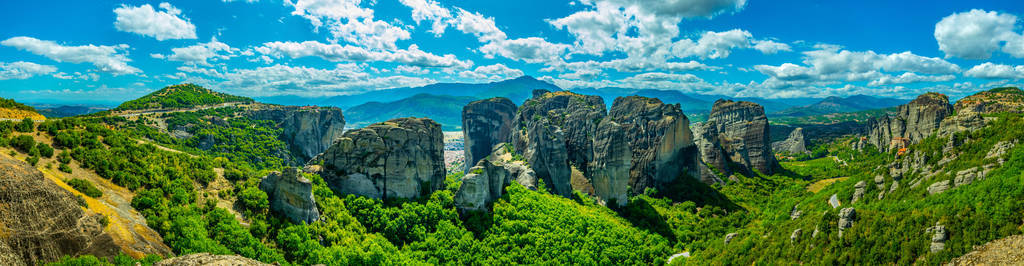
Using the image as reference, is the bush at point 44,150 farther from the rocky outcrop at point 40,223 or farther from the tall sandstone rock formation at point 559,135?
the tall sandstone rock formation at point 559,135

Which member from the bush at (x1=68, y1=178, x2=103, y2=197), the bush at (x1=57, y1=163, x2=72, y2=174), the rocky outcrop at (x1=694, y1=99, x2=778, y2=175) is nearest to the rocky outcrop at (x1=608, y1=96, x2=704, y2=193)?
the rocky outcrop at (x1=694, y1=99, x2=778, y2=175)

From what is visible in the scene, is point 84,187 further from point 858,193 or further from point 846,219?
point 858,193

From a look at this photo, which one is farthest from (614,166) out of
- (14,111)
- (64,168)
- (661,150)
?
(14,111)

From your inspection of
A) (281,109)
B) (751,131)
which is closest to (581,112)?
(751,131)

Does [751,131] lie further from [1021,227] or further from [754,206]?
[1021,227]

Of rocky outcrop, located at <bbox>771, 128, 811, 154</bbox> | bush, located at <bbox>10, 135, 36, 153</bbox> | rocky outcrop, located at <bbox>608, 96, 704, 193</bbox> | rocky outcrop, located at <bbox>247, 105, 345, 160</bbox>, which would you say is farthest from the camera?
rocky outcrop, located at <bbox>771, 128, 811, 154</bbox>

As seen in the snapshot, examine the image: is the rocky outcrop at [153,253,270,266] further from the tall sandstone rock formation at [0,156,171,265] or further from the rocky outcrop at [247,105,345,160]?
the rocky outcrop at [247,105,345,160]
